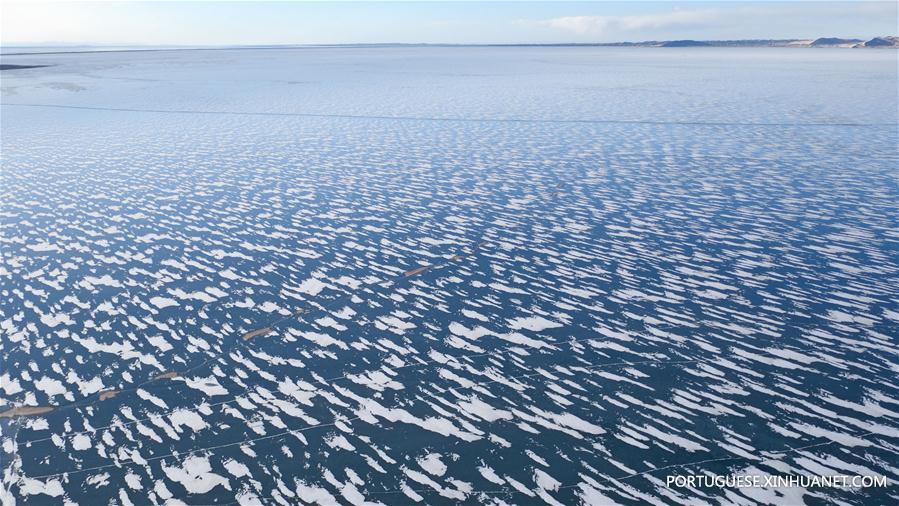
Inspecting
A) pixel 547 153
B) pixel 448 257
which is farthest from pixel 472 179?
pixel 448 257

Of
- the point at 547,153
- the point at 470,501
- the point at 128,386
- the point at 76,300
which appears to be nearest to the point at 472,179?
the point at 547,153

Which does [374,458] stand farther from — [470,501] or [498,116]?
[498,116]

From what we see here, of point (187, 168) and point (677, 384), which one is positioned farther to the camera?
point (187, 168)

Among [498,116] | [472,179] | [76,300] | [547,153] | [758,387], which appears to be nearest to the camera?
[758,387]

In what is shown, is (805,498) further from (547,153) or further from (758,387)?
(547,153)

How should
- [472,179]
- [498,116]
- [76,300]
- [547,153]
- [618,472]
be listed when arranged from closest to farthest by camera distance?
A: [618,472] → [76,300] → [472,179] → [547,153] → [498,116]

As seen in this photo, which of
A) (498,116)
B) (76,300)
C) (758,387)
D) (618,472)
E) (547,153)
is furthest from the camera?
(498,116)
